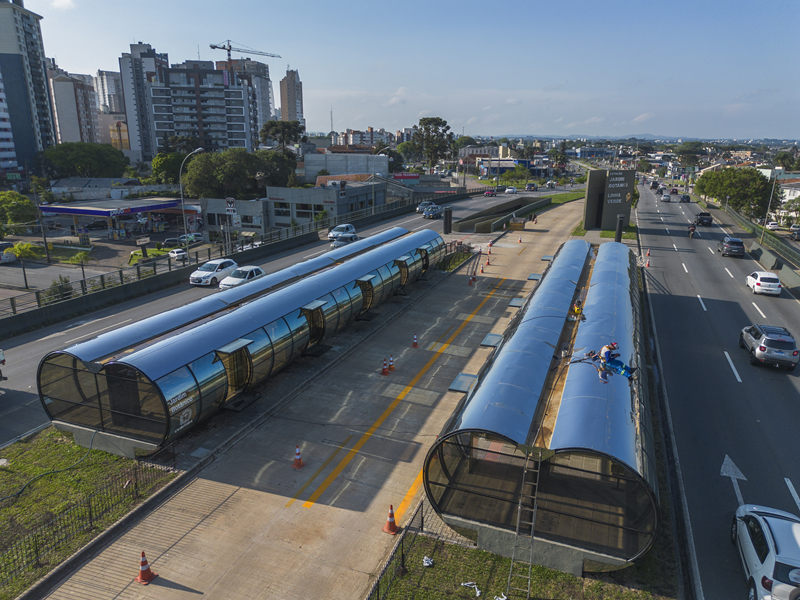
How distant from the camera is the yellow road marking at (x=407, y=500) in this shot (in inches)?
455

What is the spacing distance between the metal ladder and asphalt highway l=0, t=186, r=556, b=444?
48.4 ft

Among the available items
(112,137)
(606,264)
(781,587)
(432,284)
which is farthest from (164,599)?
(112,137)

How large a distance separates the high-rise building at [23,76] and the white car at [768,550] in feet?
526

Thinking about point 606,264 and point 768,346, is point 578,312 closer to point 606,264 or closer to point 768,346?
point 606,264

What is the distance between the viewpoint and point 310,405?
16562 millimetres

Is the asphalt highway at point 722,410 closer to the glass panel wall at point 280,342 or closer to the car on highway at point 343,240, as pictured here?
the glass panel wall at point 280,342

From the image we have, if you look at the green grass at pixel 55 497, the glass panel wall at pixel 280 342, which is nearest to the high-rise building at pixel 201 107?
the glass panel wall at pixel 280 342

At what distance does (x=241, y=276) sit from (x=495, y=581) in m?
25.7

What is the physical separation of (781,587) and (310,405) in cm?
1256

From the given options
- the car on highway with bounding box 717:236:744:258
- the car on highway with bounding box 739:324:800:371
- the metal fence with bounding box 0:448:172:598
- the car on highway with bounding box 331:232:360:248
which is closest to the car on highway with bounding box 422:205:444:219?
the car on highway with bounding box 331:232:360:248

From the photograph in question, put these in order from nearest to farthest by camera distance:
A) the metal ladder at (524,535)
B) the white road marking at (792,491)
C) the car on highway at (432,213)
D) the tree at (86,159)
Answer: the metal ladder at (524,535) < the white road marking at (792,491) < the car on highway at (432,213) < the tree at (86,159)

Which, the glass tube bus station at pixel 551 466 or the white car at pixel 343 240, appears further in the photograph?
the white car at pixel 343 240

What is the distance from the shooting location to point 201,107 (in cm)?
13838

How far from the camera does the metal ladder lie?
9512mm
